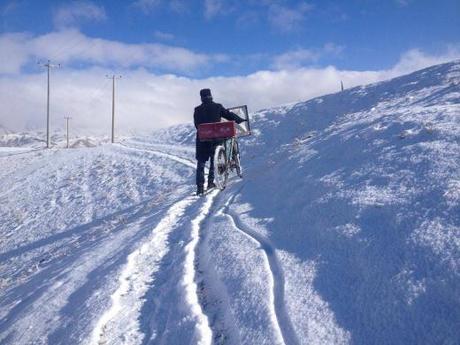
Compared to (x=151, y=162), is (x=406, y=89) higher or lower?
higher

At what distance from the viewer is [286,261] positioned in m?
5.27

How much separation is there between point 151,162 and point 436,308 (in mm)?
18362

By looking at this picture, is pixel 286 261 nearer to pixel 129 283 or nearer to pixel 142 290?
pixel 142 290

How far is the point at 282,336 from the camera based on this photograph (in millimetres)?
3775

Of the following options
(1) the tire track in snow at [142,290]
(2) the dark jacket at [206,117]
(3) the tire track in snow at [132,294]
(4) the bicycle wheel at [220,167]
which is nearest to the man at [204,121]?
(2) the dark jacket at [206,117]

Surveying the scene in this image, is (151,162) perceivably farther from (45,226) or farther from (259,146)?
(45,226)

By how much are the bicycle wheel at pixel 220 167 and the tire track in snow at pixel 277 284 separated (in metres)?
2.67

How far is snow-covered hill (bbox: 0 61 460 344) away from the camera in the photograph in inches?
153

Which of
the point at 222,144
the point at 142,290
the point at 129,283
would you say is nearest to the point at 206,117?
the point at 222,144

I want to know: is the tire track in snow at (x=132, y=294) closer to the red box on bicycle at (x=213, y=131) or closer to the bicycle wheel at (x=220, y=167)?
the bicycle wheel at (x=220, y=167)

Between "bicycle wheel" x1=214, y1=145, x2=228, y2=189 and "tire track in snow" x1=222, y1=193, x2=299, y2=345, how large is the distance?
267cm

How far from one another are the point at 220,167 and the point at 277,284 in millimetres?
5897

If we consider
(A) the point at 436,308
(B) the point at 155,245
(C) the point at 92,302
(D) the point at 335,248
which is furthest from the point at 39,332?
(A) the point at 436,308

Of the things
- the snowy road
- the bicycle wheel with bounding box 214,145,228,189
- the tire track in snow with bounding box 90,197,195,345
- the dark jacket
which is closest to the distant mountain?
the snowy road
